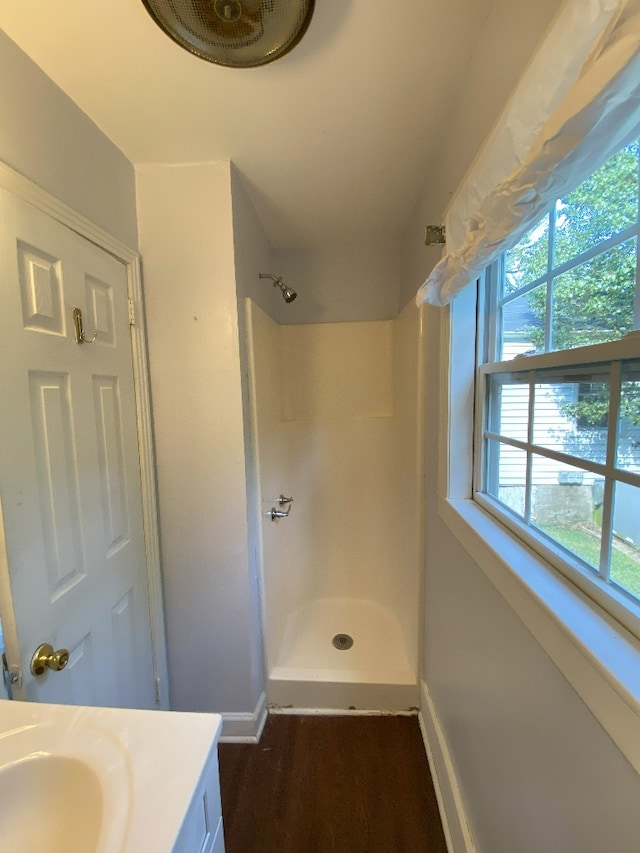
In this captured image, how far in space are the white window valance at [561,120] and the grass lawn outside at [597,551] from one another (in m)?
0.60

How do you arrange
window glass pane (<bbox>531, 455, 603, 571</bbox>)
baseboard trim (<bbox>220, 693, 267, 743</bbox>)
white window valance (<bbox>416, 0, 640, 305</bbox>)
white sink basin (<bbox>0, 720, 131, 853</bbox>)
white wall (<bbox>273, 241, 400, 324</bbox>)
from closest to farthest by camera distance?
1. white window valance (<bbox>416, 0, 640, 305</bbox>)
2. white sink basin (<bbox>0, 720, 131, 853</bbox>)
3. window glass pane (<bbox>531, 455, 603, 571</bbox>)
4. baseboard trim (<bbox>220, 693, 267, 743</bbox>)
5. white wall (<bbox>273, 241, 400, 324</bbox>)

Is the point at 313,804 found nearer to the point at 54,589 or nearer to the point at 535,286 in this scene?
the point at 54,589

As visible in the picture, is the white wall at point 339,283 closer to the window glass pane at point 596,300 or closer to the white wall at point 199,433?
the white wall at point 199,433

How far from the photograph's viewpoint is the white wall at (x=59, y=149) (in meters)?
0.84

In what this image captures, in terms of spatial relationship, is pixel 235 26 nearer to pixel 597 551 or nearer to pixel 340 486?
pixel 597 551

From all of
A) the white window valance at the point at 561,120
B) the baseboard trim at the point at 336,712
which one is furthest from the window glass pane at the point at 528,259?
the baseboard trim at the point at 336,712

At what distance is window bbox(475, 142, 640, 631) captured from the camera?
1.85 ft

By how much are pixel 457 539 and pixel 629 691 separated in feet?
2.16

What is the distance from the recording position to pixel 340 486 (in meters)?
2.25

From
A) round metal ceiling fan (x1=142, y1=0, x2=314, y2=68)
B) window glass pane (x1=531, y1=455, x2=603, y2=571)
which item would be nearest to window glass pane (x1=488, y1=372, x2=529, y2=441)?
window glass pane (x1=531, y1=455, x2=603, y2=571)

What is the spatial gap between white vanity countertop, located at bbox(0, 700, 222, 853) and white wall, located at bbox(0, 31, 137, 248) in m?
1.22

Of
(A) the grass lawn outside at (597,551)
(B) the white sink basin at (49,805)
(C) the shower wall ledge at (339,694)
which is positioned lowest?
(C) the shower wall ledge at (339,694)

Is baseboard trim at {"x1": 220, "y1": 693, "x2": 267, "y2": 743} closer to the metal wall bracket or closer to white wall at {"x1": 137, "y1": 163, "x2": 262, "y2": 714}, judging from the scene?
white wall at {"x1": 137, "y1": 163, "x2": 262, "y2": 714}

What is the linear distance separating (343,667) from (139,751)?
4.45 ft
